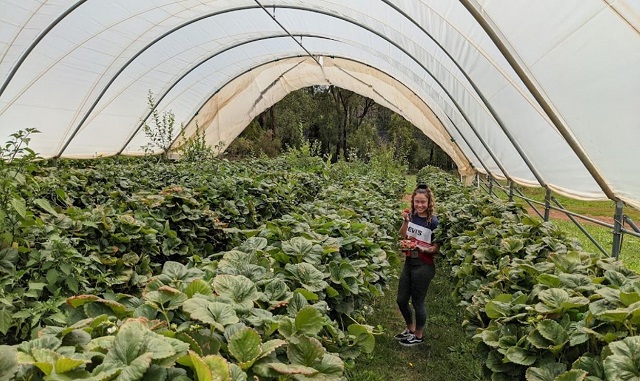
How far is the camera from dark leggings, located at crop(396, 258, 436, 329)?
13.5 feet

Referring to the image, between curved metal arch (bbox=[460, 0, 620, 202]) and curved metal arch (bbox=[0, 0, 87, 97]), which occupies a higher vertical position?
curved metal arch (bbox=[0, 0, 87, 97])

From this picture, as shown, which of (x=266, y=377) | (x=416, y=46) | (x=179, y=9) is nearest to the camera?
(x=266, y=377)

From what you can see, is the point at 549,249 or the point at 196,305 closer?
the point at 196,305

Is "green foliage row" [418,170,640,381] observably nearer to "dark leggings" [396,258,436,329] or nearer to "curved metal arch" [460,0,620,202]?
"curved metal arch" [460,0,620,202]

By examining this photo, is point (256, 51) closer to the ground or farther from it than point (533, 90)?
farther from it

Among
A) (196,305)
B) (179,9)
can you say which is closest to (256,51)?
(179,9)

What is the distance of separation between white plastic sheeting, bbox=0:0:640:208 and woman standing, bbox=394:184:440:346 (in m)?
1.31

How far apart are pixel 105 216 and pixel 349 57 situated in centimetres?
1088

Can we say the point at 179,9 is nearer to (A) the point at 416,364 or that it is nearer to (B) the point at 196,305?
(A) the point at 416,364

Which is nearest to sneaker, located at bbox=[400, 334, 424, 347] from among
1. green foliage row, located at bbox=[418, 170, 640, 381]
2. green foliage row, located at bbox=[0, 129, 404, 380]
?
green foliage row, located at bbox=[0, 129, 404, 380]

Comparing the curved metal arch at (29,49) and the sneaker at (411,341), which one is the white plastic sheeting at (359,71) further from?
Answer: the sneaker at (411,341)

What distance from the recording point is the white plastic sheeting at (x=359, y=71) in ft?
10.1

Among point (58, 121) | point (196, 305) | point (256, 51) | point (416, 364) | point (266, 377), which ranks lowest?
point (416, 364)

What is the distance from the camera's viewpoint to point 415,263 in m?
4.17
